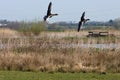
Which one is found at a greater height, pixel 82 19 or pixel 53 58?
pixel 82 19

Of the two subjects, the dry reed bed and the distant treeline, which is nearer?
the dry reed bed

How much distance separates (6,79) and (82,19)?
363 centimetres

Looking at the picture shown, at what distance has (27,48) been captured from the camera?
74.5 ft

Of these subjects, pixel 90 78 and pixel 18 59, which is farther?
pixel 18 59

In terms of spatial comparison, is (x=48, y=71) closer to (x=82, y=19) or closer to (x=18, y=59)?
(x=18, y=59)

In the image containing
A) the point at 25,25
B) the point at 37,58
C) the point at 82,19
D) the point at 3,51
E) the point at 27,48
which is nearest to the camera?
the point at 82,19

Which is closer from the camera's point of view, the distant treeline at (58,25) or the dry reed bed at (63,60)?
the dry reed bed at (63,60)

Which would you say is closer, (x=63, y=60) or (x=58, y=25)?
(x=63, y=60)

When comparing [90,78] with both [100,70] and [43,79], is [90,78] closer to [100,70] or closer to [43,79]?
[43,79]

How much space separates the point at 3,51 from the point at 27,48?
199 cm

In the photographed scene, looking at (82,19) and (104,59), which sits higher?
(82,19)

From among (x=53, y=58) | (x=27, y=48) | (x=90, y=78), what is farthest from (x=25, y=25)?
(x=90, y=78)

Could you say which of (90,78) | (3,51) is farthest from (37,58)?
(90,78)

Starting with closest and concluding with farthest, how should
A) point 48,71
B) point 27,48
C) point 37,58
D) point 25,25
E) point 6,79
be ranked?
point 6,79 < point 48,71 < point 37,58 < point 27,48 < point 25,25
